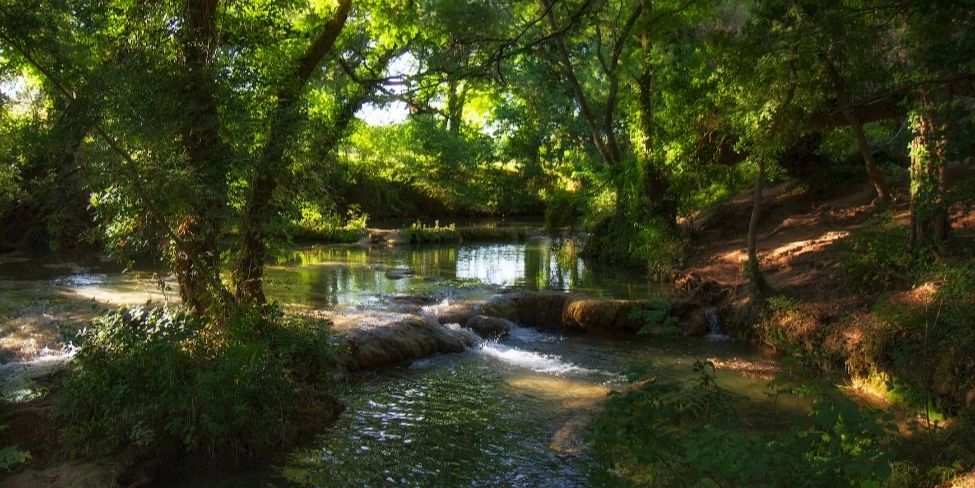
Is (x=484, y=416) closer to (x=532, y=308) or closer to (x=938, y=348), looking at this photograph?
(x=938, y=348)

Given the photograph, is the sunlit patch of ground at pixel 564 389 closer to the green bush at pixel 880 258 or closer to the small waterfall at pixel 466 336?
the small waterfall at pixel 466 336

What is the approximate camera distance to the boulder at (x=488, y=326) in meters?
12.0

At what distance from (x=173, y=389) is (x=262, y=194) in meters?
2.33

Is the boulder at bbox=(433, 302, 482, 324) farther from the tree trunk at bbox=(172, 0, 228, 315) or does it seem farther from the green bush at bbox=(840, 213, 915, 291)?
the green bush at bbox=(840, 213, 915, 291)

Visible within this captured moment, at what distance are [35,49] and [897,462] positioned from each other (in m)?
8.30

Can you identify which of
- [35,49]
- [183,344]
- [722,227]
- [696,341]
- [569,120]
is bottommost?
[696,341]

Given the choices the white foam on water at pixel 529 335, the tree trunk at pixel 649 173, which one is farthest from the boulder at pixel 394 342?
the tree trunk at pixel 649 173

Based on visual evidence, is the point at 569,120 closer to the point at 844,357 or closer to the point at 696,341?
the point at 696,341

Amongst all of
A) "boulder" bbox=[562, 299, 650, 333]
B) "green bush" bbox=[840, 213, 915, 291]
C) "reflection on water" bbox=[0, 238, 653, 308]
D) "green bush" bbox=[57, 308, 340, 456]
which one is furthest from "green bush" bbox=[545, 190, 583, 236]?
"green bush" bbox=[57, 308, 340, 456]

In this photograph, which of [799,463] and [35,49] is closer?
[799,463]

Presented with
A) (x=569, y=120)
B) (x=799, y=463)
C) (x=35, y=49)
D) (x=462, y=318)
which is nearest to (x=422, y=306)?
(x=462, y=318)

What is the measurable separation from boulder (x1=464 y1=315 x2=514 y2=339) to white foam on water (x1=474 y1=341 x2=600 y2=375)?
0.36m

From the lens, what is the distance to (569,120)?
1109 inches

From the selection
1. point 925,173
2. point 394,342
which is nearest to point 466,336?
point 394,342
